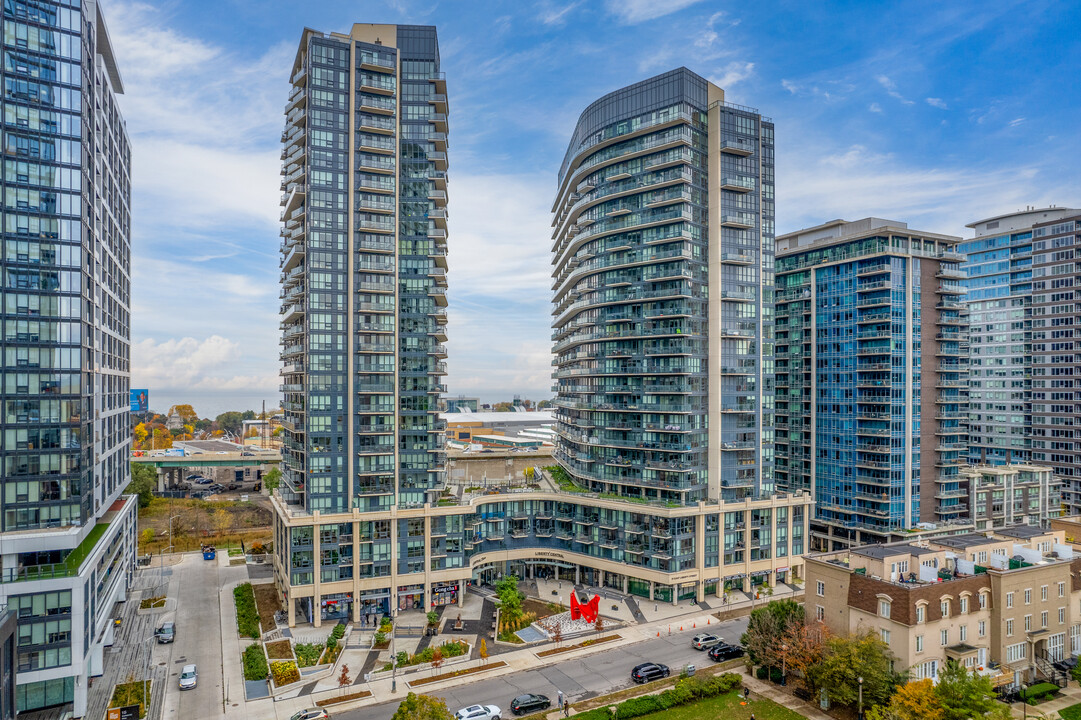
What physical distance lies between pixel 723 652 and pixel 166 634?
57.5 meters

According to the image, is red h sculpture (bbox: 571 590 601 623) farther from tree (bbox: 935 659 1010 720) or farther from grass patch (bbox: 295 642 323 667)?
tree (bbox: 935 659 1010 720)

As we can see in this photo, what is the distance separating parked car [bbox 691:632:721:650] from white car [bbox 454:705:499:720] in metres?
24.0

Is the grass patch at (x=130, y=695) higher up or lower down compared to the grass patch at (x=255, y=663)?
higher up

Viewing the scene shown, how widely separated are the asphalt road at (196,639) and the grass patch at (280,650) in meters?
4.54

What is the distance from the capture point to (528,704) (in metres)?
50.0

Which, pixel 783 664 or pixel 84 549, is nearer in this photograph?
pixel 84 549

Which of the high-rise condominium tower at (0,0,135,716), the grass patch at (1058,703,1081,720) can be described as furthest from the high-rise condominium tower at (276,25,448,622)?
the grass patch at (1058,703,1081,720)

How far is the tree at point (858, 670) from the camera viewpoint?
47.3 metres

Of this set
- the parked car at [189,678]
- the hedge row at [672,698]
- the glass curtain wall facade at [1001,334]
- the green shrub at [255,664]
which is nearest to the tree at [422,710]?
the hedge row at [672,698]

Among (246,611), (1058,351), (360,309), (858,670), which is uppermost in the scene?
(360,309)

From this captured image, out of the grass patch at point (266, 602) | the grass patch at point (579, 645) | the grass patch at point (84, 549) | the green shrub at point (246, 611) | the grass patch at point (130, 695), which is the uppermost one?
the grass patch at point (84, 549)

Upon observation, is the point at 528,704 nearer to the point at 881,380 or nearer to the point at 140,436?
the point at 881,380

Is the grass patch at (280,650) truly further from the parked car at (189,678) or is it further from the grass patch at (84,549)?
the grass patch at (84,549)

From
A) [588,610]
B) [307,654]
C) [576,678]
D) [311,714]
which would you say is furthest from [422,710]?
[588,610]
